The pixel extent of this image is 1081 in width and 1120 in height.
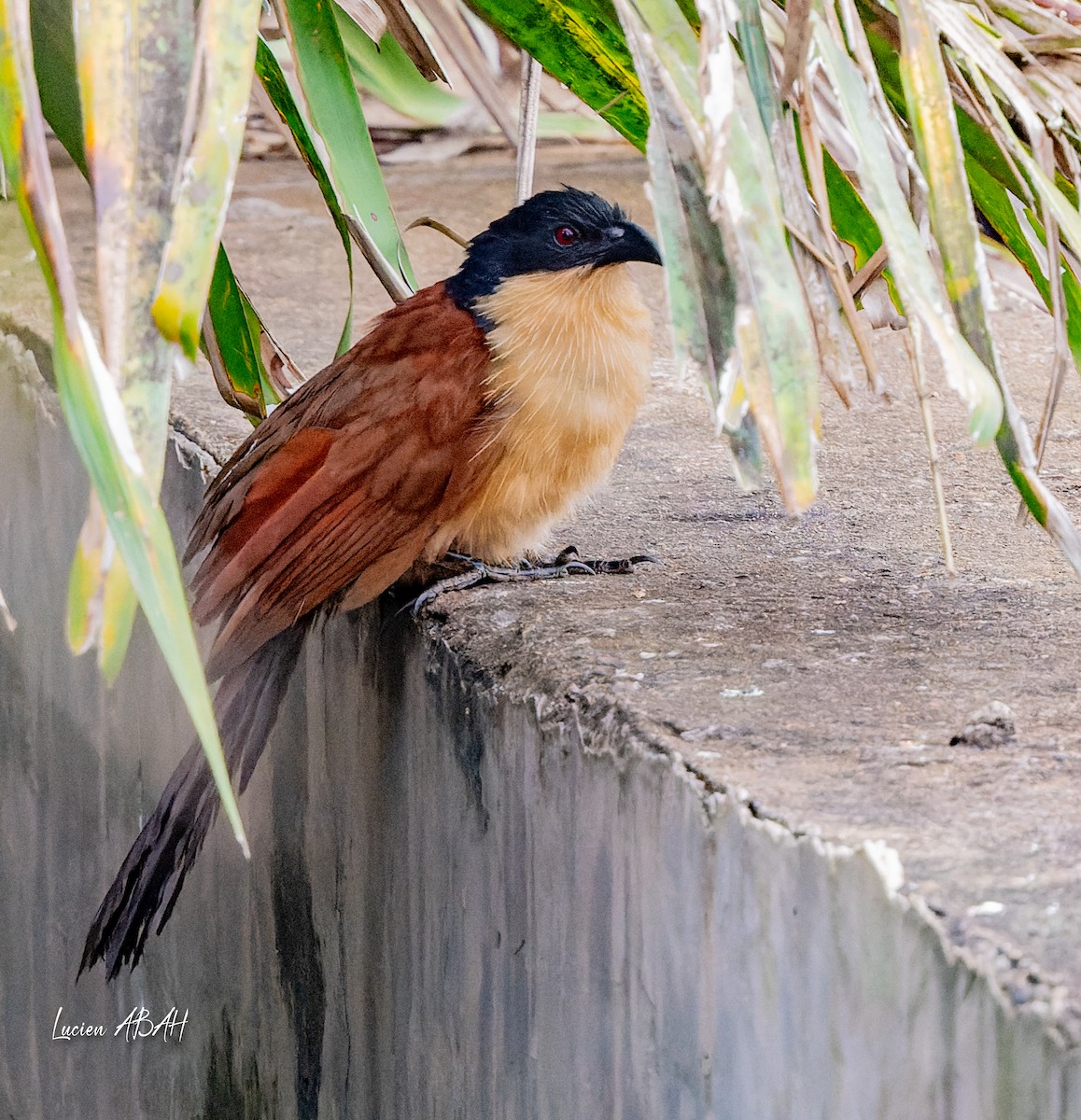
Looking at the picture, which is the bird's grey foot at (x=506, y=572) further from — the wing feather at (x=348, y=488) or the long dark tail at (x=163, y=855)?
the long dark tail at (x=163, y=855)

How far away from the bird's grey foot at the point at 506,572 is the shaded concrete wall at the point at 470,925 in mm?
67

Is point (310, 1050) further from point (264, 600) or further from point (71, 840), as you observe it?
point (71, 840)

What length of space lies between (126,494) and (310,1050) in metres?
1.42

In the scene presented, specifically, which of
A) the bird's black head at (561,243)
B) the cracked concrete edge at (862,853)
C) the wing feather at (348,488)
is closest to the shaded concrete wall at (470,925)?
the cracked concrete edge at (862,853)

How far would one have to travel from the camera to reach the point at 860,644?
152 cm

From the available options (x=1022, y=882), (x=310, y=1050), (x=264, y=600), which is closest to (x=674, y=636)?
(x=264, y=600)

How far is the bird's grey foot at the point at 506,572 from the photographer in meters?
1.80

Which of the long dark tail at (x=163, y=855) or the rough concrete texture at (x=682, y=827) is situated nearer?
the rough concrete texture at (x=682, y=827)

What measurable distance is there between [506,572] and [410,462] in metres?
0.20

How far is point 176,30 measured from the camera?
3.34ft

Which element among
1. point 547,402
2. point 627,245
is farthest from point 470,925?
point 627,245

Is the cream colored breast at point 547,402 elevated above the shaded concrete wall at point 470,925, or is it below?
above

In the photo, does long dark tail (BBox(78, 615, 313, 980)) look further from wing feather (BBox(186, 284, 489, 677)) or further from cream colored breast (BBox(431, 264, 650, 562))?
cream colored breast (BBox(431, 264, 650, 562))

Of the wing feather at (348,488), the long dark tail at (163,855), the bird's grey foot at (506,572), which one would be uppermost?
the wing feather at (348,488)
